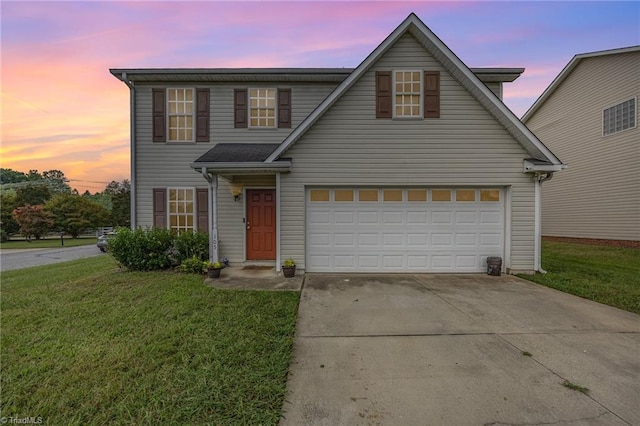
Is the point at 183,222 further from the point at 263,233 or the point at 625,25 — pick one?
A: the point at 625,25

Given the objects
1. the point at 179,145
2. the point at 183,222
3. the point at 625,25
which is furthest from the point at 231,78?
the point at 625,25

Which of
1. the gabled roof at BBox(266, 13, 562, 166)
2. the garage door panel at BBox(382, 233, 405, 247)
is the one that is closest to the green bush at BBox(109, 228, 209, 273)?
the gabled roof at BBox(266, 13, 562, 166)

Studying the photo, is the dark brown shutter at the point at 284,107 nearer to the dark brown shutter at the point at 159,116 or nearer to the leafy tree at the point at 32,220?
the dark brown shutter at the point at 159,116

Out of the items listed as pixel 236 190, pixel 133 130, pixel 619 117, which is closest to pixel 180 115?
pixel 133 130

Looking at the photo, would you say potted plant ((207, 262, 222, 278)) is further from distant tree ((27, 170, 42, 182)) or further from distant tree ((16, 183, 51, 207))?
distant tree ((27, 170, 42, 182))

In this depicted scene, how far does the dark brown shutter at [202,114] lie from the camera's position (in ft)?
29.8

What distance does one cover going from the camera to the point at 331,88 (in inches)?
362

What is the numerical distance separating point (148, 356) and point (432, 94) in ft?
27.3

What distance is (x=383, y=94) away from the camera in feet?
24.9

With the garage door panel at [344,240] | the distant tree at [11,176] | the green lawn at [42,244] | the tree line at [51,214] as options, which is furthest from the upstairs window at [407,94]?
the distant tree at [11,176]

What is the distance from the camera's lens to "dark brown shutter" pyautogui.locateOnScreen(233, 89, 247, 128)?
358 inches

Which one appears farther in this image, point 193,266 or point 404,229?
point 404,229

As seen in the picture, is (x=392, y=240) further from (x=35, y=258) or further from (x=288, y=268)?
(x=35, y=258)

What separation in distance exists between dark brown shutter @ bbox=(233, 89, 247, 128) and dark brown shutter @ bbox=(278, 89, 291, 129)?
115cm
